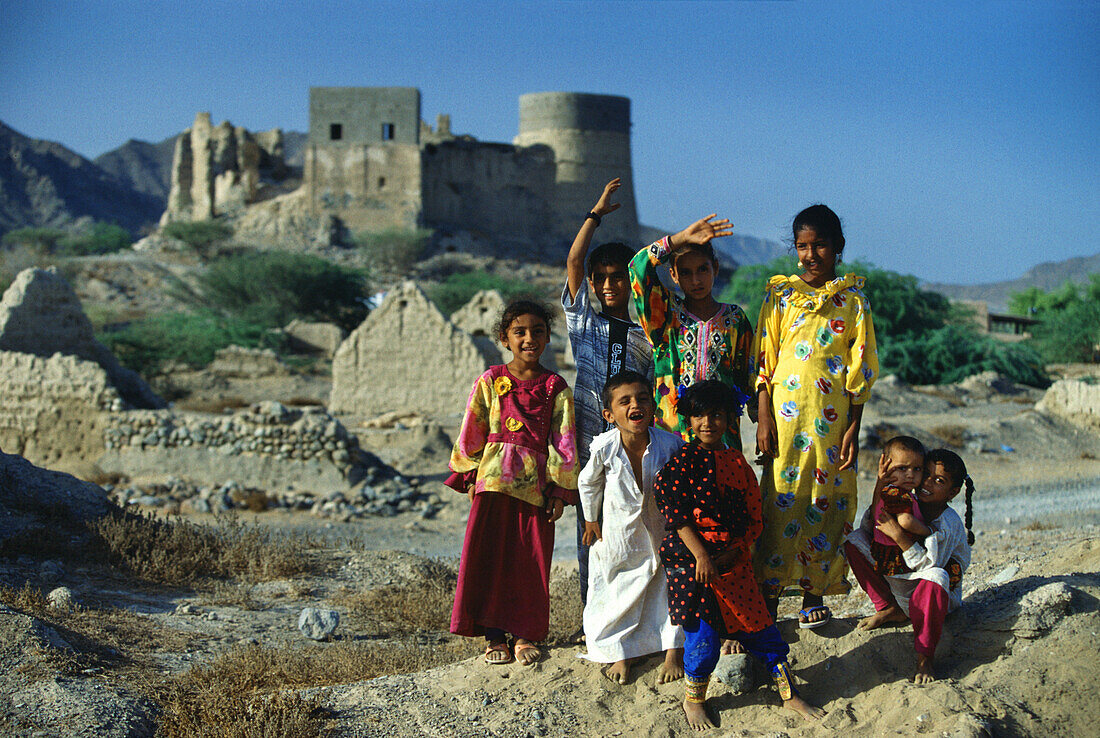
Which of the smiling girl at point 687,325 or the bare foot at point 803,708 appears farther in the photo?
the smiling girl at point 687,325

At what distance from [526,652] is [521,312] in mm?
1261

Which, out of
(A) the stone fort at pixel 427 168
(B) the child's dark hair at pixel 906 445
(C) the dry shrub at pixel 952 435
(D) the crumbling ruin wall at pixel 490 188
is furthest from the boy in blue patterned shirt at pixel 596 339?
(D) the crumbling ruin wall at pixel 490 188

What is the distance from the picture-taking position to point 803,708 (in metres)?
2.97

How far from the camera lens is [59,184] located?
6538 centimetres

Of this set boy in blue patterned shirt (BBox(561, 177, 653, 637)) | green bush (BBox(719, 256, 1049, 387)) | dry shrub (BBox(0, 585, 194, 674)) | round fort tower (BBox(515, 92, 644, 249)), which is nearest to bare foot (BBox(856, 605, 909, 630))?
boy in blue patterned shirt (BBox(561, 177, 653, 637))

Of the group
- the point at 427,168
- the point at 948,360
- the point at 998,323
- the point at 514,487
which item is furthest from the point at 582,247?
Answer: the point at 427,168

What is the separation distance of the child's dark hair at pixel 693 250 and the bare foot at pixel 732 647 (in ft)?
4.32

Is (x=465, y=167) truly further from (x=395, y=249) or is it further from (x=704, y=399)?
(x=704, y=399)

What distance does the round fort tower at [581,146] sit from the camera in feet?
143

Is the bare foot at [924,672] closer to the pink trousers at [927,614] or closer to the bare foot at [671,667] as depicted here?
the pink trousers at [927,614]

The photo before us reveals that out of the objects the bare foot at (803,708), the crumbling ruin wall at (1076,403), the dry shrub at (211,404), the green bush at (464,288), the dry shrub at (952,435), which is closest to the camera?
the bare foot at (803,708)

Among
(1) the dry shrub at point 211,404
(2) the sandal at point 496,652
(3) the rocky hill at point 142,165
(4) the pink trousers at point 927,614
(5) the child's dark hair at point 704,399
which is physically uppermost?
(3) the rocky hill at point 142,165

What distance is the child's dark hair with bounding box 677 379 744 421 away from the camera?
3.07m

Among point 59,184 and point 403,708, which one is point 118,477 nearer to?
point 403,708
